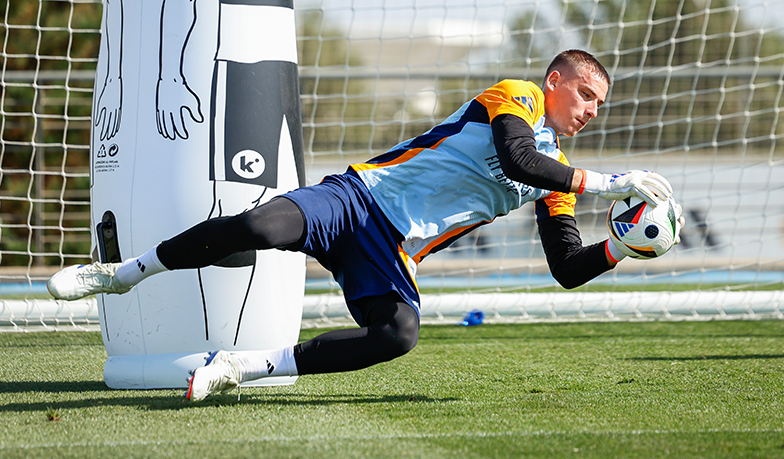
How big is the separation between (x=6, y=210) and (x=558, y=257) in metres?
8.03

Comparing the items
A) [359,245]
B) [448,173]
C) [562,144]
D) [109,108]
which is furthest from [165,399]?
[562,144]

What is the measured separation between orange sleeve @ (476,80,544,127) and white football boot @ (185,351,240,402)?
47.1 inches

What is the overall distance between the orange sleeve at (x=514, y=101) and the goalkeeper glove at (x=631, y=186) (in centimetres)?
29

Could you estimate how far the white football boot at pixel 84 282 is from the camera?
94.8 inches

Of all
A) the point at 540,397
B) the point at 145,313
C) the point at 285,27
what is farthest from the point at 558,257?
the point at 145,313

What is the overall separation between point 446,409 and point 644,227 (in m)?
0.92

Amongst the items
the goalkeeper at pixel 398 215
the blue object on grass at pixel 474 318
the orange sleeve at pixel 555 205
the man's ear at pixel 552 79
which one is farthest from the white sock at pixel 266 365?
the blue object on grass at pixel 474 318

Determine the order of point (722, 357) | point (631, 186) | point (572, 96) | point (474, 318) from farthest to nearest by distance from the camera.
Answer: point (474, 318), point (722, 357), point (572, 96), point (631, 186)

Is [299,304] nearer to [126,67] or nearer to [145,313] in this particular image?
[145,313]

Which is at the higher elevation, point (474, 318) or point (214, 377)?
point (214, 377)

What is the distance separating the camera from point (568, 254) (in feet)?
9.70

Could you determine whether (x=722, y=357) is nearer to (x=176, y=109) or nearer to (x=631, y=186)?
(x=631, y=186)

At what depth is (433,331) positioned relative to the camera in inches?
190

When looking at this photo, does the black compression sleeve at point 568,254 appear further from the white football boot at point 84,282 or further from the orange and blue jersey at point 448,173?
the white football boot at point 84,282
